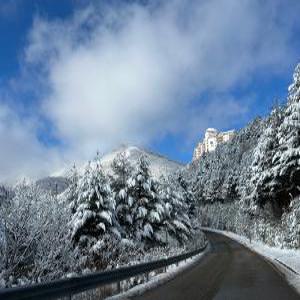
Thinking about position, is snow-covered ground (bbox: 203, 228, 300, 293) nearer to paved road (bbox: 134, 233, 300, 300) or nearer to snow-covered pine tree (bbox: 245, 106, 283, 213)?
paved road (bbox: 134, 233, 300, 300)

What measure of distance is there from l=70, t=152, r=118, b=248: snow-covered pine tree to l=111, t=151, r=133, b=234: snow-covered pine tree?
23.8 feet

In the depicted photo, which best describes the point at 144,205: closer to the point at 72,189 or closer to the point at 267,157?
the point at 72,189

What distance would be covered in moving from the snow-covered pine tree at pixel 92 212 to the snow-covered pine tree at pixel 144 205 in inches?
304

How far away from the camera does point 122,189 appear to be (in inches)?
1528

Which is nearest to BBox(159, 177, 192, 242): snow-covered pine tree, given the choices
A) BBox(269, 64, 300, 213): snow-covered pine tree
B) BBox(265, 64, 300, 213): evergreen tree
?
BBox(265, 64, 300, 213): evergreen tree

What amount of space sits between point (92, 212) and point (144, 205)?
1029 cm

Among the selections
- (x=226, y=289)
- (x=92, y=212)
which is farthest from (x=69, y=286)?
(x=92, y=212)

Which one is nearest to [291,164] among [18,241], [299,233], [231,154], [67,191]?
[299,233]

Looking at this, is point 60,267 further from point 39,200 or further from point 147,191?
point 147,191

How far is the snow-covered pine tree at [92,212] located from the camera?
2903 centimetres

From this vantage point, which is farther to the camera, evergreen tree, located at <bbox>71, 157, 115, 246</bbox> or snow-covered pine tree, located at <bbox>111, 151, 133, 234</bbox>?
snow-covered pine tree, located at <bbox>111, 151, 133, 234</bbox>

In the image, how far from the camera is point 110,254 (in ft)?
79.9

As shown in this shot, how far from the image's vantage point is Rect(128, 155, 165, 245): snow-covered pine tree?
38531 millimetres

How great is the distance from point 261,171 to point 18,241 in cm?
4100
